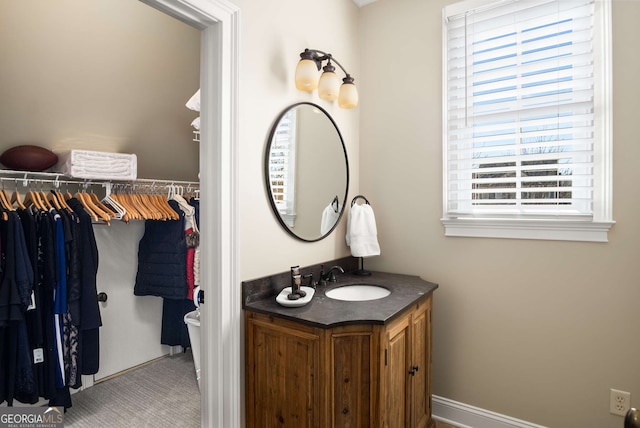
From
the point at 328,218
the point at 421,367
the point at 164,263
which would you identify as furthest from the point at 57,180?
the point at 421,367

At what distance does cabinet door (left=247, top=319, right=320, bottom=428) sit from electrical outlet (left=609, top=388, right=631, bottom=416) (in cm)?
149

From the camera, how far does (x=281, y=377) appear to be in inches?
60.7

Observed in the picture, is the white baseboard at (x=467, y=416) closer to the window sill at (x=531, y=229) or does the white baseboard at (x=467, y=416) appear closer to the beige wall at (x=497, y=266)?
the beige wall at (x=497, y=266)

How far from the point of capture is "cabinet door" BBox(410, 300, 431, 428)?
5.82ft

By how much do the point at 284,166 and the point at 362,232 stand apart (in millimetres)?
693

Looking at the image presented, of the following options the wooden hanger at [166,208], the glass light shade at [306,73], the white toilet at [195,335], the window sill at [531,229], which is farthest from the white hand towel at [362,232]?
the wooden hanger at [166,208]

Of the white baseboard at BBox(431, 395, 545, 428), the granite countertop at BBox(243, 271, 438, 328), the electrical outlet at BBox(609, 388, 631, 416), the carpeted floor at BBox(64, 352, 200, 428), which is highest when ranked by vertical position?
the granite countertop at BBox(243, 271, 438, 328)

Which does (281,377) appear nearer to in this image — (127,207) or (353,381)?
(353,381)

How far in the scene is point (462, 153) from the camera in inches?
84.7

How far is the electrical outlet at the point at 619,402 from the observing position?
1.73m

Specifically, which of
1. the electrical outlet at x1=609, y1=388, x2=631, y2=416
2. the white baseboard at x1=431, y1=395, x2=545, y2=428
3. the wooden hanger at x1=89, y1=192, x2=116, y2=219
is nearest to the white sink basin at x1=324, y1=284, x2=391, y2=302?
the white baseboard at x1=431, y1=395, x2=545, y2=428

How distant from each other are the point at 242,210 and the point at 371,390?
0.94 meters

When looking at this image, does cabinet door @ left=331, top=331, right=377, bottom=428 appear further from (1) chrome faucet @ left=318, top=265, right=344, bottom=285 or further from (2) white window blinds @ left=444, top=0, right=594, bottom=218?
(2) white window blinds @ left=444, top=0, right=594, bottom=218

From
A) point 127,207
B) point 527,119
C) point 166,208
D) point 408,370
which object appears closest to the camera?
point 408,370
